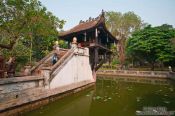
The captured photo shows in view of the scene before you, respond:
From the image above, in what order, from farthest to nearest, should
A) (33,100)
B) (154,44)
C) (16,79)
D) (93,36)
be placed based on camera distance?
(154,44) → (93,36) → (33,100) → (16,79)

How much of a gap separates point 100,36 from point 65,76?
9370 millimetres

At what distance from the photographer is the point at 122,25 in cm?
3800

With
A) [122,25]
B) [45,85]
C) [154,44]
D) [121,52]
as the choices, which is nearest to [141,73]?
[154,44]

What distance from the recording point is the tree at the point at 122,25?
37.7 m

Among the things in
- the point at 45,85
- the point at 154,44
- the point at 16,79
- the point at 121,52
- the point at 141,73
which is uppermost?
the point at 154,44

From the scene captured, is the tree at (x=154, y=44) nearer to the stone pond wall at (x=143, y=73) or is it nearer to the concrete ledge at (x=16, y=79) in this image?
the stone pond wall at (x=143, y=73)

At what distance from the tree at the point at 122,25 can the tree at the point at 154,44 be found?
3.69 m

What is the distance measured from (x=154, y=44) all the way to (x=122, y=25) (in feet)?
33.7

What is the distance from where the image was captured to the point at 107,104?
10258mm

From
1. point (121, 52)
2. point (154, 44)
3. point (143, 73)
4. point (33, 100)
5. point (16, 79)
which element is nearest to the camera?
point (16, 79)

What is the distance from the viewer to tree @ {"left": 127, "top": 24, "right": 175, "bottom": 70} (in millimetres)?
27836

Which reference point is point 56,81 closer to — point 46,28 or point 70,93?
point 70,93

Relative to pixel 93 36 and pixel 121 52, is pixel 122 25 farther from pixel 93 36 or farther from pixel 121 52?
pixel 93 36

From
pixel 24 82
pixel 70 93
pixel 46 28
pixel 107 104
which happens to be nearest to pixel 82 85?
pixel 70 93
